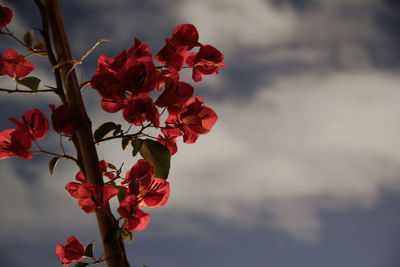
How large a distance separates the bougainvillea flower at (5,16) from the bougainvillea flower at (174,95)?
Result: 0.26 metres

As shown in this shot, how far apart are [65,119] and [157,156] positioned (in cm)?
14

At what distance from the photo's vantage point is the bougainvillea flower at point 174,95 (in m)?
0.49

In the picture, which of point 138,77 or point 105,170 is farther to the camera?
point 105,170

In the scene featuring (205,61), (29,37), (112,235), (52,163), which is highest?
(29,37)

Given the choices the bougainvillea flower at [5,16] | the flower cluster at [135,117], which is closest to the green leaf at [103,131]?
the flower cluster at [135,117]

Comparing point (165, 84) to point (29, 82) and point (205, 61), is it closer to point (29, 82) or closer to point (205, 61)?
point (205, 61)

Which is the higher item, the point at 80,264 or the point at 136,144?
the point at 136,144

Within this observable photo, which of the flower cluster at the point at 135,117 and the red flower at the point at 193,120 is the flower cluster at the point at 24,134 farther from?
the red flower at the point at 193,120

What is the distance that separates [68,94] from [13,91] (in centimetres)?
9

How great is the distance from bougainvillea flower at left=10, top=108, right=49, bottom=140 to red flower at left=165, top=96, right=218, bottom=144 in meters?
0.17

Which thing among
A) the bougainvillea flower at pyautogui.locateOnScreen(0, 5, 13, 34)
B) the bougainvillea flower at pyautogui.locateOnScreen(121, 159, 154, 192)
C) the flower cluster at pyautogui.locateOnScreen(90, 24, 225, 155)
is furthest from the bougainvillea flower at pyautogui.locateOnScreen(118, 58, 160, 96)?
the bougainvillea flower at pyautogui.locateOnScreen(0, 5, 13, 34)

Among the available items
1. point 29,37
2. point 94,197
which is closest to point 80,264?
point 94,197

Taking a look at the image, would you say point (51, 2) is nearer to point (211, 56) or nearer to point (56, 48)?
point (56, 48)

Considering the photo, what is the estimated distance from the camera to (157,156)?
0.52 m
